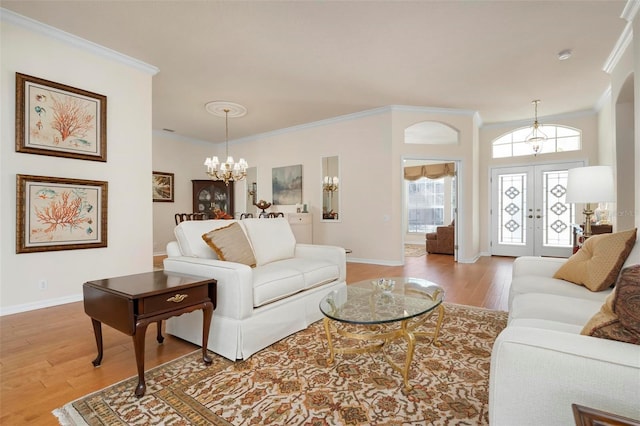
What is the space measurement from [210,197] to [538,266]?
7530 mm

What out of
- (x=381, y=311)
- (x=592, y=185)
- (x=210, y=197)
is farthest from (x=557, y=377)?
(x=210, y=197)

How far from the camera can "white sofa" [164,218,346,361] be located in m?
2.17

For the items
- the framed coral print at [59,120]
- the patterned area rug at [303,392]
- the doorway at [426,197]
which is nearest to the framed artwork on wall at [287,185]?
the doorway at [426,197]

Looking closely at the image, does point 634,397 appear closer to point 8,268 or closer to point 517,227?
point 8,268

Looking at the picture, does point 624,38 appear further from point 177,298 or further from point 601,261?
point 177,298

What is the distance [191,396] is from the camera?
175cm

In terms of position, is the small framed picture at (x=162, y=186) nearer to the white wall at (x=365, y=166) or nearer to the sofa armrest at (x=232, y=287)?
the white wall at (x=365, y=166)

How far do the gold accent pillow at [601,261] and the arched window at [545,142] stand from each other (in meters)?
5.33

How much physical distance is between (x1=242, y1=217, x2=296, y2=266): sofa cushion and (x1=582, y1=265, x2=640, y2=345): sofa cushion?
2.54 meters

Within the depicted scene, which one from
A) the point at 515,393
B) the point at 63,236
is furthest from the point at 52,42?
the point at 515,393

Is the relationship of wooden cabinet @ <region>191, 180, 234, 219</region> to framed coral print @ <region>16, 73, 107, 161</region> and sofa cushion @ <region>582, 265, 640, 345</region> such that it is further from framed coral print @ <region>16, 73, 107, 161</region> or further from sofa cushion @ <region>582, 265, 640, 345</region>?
sofa cushion @ <region>582, 265, 640, 345</region>

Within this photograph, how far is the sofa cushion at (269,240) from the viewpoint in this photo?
311cm

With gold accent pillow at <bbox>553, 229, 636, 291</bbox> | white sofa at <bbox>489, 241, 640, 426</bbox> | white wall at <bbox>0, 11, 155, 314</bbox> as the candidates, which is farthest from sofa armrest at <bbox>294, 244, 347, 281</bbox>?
white wall at <bbox>0, 11, 155, 314</bbox>

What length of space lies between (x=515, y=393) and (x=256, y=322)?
1679 mm
